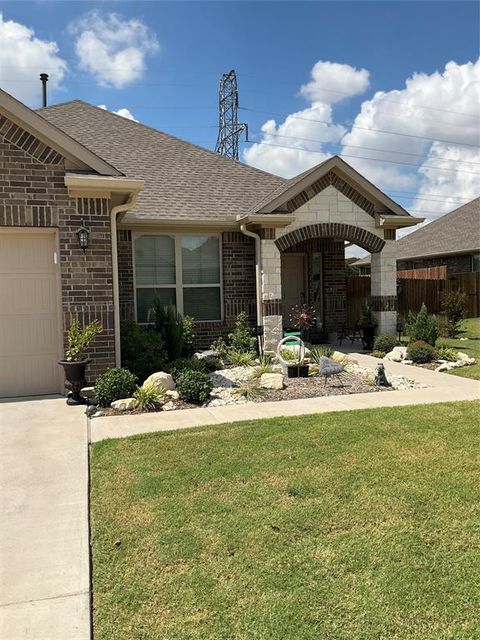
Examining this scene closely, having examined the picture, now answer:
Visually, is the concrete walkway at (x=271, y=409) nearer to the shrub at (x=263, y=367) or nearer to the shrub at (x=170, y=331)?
the shrub at (x=263, y=367)

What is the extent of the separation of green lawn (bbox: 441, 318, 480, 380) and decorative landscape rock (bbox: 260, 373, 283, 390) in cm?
355

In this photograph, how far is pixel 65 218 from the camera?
7.77 m

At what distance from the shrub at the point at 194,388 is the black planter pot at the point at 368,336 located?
606cm

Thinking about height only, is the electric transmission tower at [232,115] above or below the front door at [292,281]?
above

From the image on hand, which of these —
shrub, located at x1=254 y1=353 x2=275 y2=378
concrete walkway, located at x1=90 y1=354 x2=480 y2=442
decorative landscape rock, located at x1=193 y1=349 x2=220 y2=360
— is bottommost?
concrete walkway, located at x1=90 y1=354 x2=480 y2=442

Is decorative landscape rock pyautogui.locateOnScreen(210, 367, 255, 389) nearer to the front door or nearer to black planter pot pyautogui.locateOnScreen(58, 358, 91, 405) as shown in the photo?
black planter pot pyautogui.locateOnScreen(58, 358, 91, 405)

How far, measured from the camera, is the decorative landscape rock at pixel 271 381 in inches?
324

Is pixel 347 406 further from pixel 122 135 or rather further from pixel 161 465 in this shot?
pixel 122 135

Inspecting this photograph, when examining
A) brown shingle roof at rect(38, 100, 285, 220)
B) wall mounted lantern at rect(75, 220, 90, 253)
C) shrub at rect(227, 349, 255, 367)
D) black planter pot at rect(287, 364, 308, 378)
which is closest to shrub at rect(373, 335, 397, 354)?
shrub at rect(227, 349, 255, 367)

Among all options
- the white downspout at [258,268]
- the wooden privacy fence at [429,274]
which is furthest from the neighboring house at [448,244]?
the white downspout at [258,268]

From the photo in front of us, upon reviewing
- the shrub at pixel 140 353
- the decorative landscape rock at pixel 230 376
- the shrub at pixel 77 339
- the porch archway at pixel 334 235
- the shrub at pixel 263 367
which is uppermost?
the porch archway at pixel 334 235

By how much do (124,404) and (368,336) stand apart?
24.0 ft

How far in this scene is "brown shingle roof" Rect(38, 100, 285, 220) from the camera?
11664 millimetres

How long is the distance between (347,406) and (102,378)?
3.59 meters
